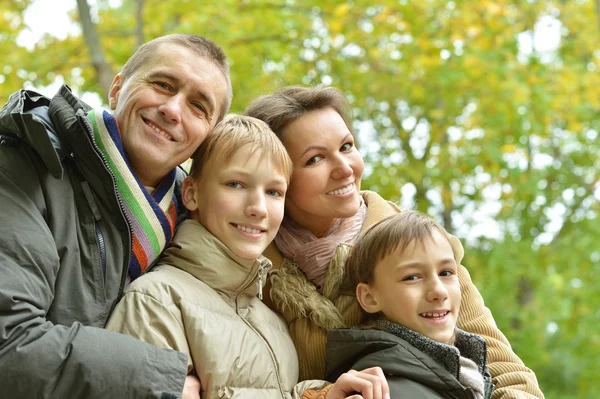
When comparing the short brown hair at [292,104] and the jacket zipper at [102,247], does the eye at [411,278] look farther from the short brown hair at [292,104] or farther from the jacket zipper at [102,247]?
the jacket zipper at [102,247]

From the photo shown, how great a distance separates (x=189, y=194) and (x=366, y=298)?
0.85 m

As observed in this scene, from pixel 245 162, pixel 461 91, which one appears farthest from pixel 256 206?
pixel 461 91

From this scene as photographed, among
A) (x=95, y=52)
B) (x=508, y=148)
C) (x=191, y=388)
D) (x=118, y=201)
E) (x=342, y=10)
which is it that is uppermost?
(x=342, y=10)

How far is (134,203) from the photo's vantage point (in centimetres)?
271

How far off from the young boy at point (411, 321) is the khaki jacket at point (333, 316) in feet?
0.30

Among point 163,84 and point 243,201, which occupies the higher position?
point 163,84

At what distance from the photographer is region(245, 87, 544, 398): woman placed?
306cm

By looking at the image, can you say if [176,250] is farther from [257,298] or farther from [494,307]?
[494,307]

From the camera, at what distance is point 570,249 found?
11875 mm

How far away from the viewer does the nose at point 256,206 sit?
286 cm

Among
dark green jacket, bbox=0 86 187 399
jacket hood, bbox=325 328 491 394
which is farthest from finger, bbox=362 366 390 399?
dark green jacket, bbox=0 86 187 399

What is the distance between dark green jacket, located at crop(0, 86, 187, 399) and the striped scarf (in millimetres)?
74

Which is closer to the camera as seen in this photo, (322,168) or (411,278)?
(411,278)

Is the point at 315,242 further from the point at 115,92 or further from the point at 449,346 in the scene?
the point at 115,92
